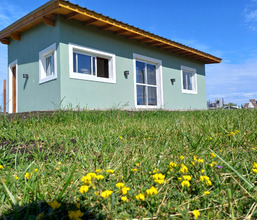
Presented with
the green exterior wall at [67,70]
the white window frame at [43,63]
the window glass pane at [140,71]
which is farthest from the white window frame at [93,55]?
the window glass pane at [140,71]

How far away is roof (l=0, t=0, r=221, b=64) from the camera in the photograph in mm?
6227

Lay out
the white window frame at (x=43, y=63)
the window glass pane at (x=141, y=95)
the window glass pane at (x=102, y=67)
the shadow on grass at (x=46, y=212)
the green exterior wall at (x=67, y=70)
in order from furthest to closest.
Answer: the window glass pane at (x=141, y=95), the window glass pane at (x=102, y=67), the white window frame at (x=43, y=63), the green exterior wall at (x=67, y=70), the shadow on grass at (x=46, y=212)

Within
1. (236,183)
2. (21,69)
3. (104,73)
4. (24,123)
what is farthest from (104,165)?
(21,69)

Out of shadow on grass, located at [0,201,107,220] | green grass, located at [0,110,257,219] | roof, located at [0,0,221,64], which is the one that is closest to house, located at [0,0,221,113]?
roof, located at [0,0,221,64]

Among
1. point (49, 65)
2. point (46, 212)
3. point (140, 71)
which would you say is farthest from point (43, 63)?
point (46, 212)

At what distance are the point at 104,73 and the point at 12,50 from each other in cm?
432

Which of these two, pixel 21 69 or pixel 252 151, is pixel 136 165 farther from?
pixel 21 69

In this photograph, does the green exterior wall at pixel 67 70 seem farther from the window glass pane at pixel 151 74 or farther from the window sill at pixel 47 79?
the window glass pane at pixel 151 74

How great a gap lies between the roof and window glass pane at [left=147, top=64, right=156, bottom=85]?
0.96 metres

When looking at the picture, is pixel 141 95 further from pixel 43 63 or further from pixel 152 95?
pixel 43 63

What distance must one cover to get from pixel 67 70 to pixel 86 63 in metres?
0.94

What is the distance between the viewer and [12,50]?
9.13 meters

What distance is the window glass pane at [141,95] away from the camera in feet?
30.5

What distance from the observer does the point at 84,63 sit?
7.43 m
